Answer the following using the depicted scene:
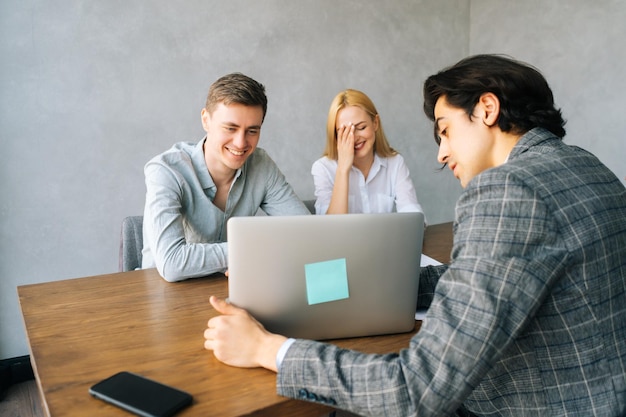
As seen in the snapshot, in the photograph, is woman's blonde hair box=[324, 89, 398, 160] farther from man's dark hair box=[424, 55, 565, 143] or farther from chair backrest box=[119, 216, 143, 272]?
man's dark hair box=[424, 55, 565, 143]

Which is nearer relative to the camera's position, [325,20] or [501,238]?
[501,238]

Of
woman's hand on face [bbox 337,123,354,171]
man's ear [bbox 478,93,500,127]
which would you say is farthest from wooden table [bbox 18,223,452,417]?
woman's hand on face [bbox 337,123,354,171]

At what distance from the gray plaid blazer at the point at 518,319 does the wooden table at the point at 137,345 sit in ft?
0.32

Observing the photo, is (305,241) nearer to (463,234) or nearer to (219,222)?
(463,234)

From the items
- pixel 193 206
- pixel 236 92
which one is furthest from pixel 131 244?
pixel 236 92

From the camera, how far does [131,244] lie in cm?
206

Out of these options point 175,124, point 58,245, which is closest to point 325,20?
point 175,124

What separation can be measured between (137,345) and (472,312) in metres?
0.67

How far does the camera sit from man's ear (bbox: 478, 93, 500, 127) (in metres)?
1.03

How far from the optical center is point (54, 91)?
8.04 ft

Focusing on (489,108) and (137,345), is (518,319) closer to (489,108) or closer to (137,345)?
(489,108)

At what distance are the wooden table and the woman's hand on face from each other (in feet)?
3.81

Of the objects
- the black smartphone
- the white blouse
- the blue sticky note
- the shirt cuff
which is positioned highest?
the white blouse

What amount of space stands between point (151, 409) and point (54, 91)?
6.85ft
